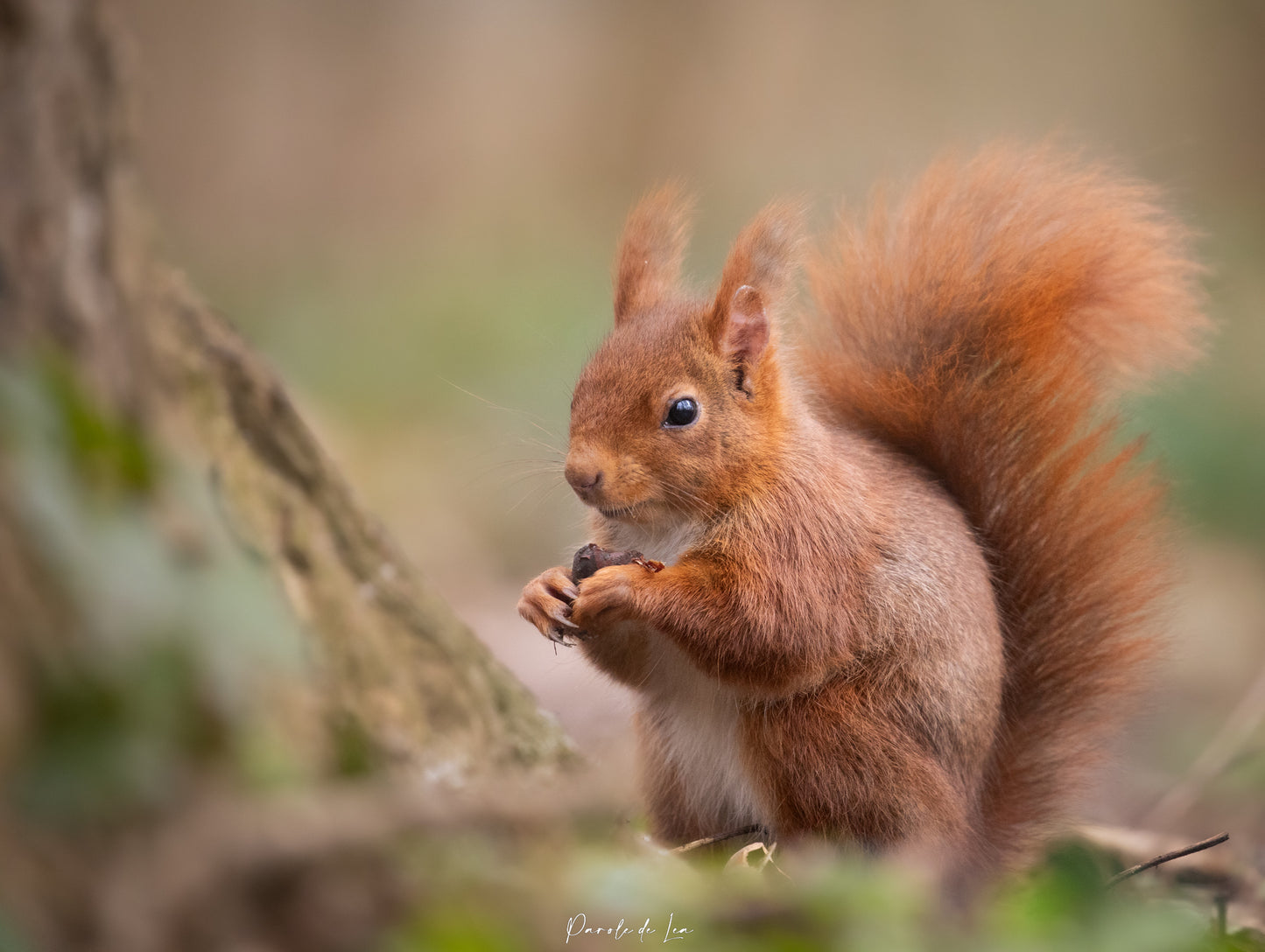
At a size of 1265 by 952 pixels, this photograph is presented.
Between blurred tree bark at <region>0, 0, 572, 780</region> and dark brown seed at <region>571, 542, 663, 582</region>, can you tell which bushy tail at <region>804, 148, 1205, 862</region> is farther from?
blurred tree bark at <region>0, 0, 572, 780</region>

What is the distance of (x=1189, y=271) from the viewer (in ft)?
5.21

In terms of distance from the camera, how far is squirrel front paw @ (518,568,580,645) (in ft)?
4.63

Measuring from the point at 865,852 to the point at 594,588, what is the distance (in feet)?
1.53

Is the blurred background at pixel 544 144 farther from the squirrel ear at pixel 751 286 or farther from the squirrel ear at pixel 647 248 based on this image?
the squirrel ear at pixel 751 286

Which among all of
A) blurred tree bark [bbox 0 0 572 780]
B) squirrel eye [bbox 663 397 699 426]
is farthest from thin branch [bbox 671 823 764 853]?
squirrel eye [bbox 663 397 699 426]

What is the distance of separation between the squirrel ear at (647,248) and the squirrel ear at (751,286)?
0.71ft

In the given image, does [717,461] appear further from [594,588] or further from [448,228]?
[448,228]

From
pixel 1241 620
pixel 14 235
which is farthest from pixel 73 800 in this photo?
pixel 1241 620

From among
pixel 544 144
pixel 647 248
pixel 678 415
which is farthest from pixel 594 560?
pixel 544 144

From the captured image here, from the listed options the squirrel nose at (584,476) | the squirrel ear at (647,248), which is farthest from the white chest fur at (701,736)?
the squirrel ear at (647,248)

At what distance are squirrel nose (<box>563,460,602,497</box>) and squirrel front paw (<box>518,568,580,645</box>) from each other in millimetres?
161

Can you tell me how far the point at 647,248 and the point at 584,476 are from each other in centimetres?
50

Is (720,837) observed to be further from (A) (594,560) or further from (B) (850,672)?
(A) (594,560)

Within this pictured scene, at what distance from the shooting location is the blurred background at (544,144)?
4035 mm
